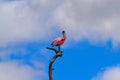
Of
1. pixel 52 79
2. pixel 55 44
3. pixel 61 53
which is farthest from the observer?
pixel 55 44

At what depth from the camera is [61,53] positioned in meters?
21.0

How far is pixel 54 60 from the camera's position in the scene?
19.9 meters

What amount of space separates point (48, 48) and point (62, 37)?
2.62 meters

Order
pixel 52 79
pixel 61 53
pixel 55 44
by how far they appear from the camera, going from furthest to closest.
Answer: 1. pixel 55 44
2. pixel 61 53
3. pixel 52 79

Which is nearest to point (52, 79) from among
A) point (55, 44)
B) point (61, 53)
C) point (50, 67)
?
point (50, 67)

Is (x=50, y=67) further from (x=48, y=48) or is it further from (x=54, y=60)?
(x=48, y=48)

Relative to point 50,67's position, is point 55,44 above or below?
above

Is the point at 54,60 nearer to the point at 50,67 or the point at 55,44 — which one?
the point at 50,67

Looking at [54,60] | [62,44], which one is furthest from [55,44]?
[54,60]

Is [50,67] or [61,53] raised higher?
[61,53]

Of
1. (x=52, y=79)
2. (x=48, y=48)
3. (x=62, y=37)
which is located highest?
(x=62, y=37)

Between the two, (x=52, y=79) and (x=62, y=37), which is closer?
(x=52, y=79)

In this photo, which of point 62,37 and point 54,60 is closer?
point 54,60

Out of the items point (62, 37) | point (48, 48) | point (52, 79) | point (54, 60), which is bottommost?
point (52, 79)
